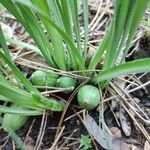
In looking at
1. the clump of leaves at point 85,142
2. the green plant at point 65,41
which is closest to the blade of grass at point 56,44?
the green plant at point 65,41

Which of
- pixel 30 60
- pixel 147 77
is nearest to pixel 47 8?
pixel 30 60

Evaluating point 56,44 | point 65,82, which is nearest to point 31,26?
point 56,44

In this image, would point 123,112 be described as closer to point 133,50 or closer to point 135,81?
point 135,81

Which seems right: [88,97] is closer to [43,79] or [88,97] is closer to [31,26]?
[43,79]

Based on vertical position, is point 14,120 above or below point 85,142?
above

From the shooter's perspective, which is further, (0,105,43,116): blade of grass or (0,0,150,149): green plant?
(0,105,43,116): blade of grass

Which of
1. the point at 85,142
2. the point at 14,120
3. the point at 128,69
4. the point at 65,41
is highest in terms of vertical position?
the point at 65,41

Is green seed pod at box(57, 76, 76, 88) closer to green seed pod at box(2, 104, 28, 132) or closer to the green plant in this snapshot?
the green plant

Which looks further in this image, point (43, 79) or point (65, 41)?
point (43, 79)

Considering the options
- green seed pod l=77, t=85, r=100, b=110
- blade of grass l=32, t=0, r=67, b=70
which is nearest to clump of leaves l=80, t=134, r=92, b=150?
green seed pod l=77, t=85, r=100, b=110
